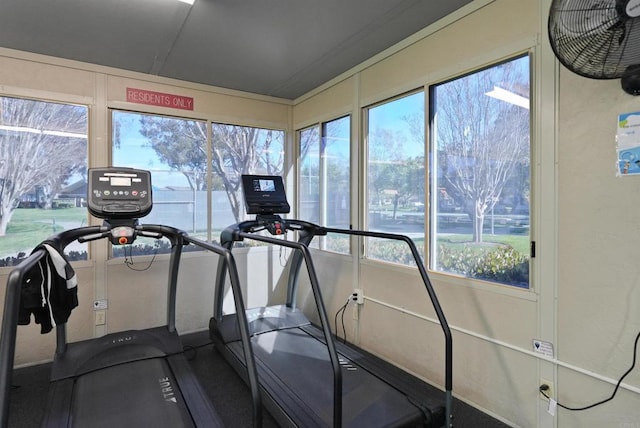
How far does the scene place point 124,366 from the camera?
250 cm

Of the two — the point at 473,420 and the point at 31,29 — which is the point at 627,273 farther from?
the point at 31,29

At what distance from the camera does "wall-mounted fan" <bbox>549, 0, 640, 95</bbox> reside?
1.30 m

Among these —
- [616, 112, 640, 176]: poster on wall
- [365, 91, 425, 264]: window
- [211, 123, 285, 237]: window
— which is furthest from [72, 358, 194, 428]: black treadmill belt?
[616, 112, 640, 176]: poster on wall

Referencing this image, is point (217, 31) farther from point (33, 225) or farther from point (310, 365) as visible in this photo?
point (310, 365)

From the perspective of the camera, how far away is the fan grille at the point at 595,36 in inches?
51.6

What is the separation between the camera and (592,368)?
1746mm

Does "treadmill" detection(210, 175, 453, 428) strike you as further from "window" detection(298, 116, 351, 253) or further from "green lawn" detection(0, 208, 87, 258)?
"green lawn" detection(0, 208, 87, 258)

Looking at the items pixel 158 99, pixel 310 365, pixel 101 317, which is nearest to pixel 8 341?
pixel 310 365

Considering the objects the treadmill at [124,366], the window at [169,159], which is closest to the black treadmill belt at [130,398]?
the treadmill at [124,366]

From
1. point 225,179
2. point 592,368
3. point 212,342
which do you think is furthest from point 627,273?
point 225,179

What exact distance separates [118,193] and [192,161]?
138 centimetres

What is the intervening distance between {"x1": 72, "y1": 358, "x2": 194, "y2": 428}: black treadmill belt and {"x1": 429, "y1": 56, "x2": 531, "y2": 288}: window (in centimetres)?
204

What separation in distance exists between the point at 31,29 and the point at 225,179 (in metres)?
2.04

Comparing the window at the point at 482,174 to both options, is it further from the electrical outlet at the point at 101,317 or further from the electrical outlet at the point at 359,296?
the electrical outlet at the point at 101,317
